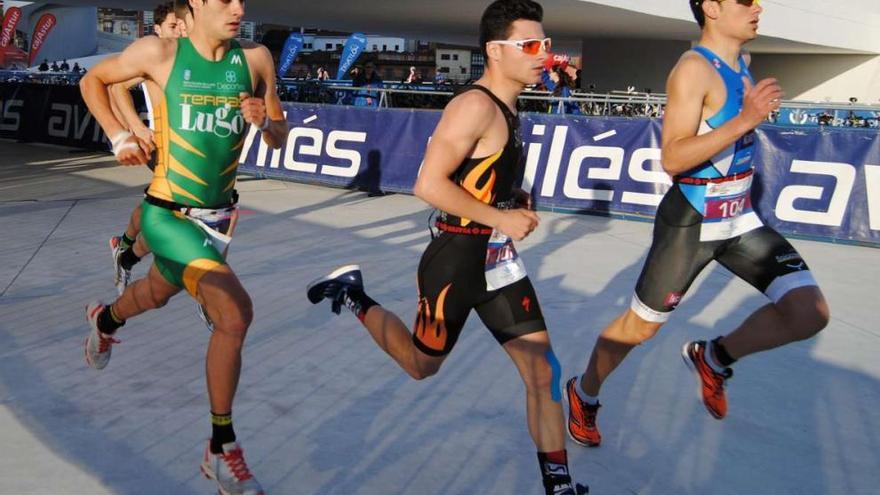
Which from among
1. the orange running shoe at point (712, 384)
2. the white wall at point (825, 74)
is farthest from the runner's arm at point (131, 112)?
the white wall at point (825, 74)

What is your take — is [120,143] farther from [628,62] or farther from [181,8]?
[628,62]

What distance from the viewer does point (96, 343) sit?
4.84 meters

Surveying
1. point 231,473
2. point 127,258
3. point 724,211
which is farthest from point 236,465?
point 127,258

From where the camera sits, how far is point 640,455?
169 inches

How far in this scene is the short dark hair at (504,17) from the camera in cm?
354

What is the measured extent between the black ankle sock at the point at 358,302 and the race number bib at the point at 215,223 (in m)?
0.63

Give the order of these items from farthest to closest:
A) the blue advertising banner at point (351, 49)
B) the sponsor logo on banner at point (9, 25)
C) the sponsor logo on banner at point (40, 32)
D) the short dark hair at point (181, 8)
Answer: the sponsor logo on banner at point (9, 25), the sponsor logo on banner at point (40, 32), the blue advertising banner at point (351, 49), the short dark hair at point (181, 8)

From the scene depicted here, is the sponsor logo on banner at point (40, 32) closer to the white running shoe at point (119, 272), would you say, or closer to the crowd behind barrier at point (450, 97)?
the crowd behind barrier at point (450, 97)

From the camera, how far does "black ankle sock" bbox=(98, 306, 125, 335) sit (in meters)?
4.71

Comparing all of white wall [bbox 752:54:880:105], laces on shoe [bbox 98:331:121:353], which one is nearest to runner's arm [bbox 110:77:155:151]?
laces on shoe [bbox 98:331:121:353]

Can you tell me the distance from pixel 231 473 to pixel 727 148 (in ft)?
8.17

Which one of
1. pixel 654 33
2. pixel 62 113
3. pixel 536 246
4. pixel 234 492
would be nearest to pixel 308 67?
pixel 654 33

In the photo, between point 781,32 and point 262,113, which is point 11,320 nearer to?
point 262,113

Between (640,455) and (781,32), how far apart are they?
2793cm
